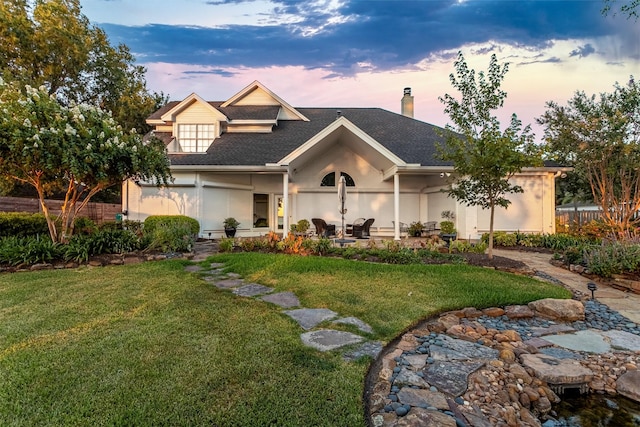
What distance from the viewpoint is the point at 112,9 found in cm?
1140

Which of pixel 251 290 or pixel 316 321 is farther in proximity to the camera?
pixel 251 290

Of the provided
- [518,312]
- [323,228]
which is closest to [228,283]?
[518,312]

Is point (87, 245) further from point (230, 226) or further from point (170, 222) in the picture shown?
point (230, 226)

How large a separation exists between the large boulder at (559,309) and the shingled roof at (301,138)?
7465 millimetres

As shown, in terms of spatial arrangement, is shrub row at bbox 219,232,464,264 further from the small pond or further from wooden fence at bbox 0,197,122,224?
wooden fence at bbox 0,197,122,224

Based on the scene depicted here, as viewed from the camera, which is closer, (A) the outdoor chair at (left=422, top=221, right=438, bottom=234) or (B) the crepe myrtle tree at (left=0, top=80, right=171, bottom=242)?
(B) the crepe myrtle tree at (left=0, top=80, right=171, bottom=242)

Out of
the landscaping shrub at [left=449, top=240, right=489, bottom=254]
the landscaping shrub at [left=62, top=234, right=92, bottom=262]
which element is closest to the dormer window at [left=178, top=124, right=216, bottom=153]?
the landscaping shrub at [left=62, top=234, right=92, bottom=262]

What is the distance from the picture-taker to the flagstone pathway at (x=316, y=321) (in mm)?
3215

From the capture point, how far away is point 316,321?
396 centimetres

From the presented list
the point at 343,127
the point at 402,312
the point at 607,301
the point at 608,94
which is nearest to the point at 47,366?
the point at 402,312

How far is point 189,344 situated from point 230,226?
10.0 metres

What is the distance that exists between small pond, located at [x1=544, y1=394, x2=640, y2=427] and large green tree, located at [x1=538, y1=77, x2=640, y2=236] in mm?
8466

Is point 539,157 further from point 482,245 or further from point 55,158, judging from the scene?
point 55,158

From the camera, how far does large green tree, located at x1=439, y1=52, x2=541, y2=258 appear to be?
23.3 feet
